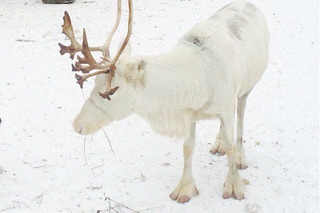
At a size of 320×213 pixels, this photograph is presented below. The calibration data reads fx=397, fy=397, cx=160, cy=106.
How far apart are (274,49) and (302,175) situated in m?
3.40

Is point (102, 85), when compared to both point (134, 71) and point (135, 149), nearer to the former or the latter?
point (134, 71)

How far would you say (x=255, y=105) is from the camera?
4820 mm

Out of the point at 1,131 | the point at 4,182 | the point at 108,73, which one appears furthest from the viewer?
the point at 1,131

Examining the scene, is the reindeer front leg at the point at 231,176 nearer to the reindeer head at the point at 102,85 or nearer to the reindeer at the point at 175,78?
the reindeer at the point at 175,78

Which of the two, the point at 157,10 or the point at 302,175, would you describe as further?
the point at 157,10

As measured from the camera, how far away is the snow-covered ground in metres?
3.27

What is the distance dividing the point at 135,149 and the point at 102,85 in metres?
1.45

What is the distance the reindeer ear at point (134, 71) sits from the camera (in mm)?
2561

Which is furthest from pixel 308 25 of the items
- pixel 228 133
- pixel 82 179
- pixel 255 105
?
pixel 82 179

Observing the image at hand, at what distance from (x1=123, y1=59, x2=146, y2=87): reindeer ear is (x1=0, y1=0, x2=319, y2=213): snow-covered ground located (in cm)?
116

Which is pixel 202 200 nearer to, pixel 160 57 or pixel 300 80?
pixel 160 57

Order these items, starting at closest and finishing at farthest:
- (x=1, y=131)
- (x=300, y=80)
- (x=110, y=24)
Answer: (x=1, y=131)
(x=300, y=80)
(x=110, y=24)

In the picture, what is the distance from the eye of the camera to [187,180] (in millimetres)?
3354

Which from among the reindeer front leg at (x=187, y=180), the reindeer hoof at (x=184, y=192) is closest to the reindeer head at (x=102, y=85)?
the reindeer front leg at (x=187, y=180)
